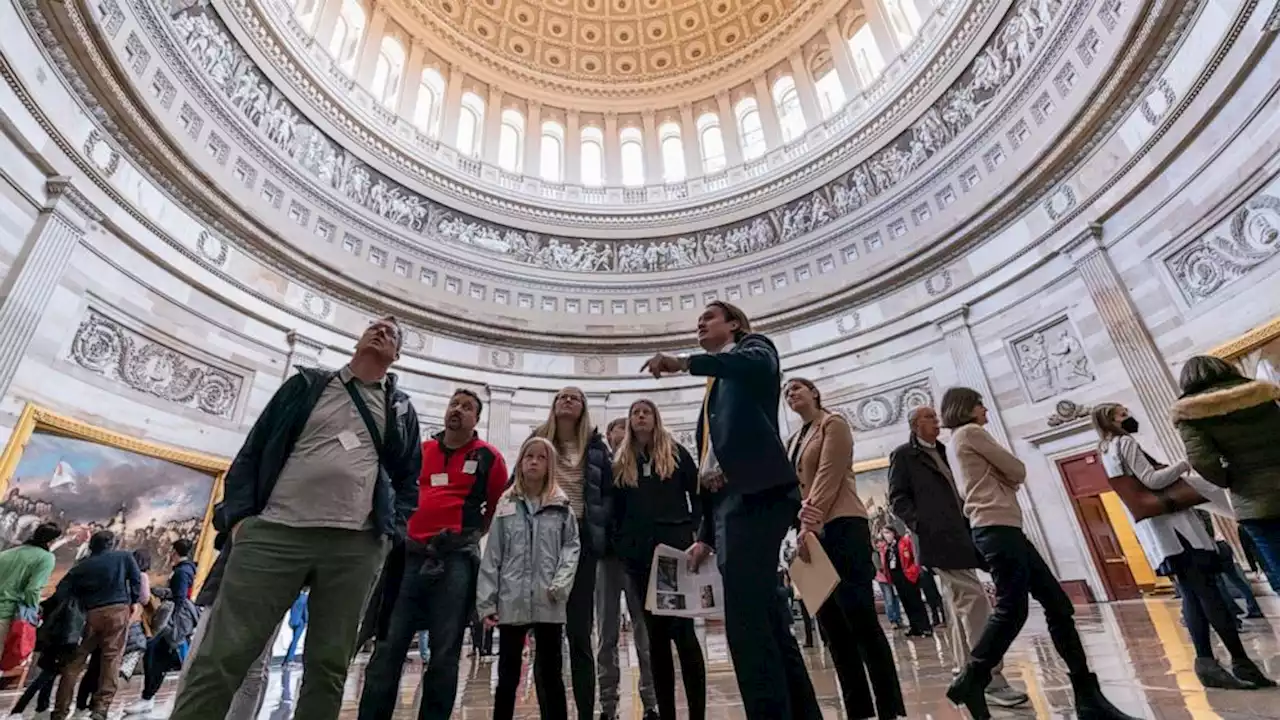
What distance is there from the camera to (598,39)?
23266 mm

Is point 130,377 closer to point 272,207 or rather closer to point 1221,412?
point 272,207

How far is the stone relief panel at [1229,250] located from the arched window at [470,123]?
713 inches

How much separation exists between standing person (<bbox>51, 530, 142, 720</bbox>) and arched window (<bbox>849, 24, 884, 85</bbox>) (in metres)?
19.7

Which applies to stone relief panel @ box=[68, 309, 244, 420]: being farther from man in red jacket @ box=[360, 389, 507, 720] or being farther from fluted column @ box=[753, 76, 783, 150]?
fluted column @ box=[753, 76, 783, 150]

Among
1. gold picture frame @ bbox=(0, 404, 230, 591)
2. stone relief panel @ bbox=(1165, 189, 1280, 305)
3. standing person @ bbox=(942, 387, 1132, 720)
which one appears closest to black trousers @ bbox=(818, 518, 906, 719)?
standing person @ bbox=(942, 387, 1132, 720)

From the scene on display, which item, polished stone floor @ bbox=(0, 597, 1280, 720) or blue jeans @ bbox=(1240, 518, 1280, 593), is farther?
blue jeans @ bbox=(1240, 518, 1280, 593)

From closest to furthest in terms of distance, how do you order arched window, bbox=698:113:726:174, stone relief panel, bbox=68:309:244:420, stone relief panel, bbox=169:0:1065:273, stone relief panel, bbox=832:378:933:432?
stone relief panel, bbox=68:309:244:420 → stone relief panel, bbox=169:0:1065:273 → stone relief panel, bbox=832:378:933:432 → arched window, bbox=698:113:726:174

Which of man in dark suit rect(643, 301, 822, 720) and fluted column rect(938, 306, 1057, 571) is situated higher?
fluted column rect(938, 306, 1057, 571)

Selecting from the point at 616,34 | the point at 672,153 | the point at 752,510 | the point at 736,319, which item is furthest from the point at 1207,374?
the point at 616,34

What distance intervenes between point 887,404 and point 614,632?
1110 cm

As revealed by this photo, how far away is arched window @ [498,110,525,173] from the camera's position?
19.7 metres

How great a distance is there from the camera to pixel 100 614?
178 inches

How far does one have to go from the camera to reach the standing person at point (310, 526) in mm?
2029

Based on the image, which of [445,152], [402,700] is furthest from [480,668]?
[445,152]
